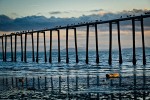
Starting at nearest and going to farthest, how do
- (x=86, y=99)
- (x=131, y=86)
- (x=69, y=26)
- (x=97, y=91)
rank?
(x=86, y=99) → (x=97, y=91) → (x=131, y=86) → (x=69, y=26)

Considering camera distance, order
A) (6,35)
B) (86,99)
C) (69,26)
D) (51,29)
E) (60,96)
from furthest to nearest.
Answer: (6,35) < (51,29) < (69,26) < (60,96) < (86,99)

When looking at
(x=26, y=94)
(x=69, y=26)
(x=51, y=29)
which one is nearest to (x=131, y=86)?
(x=26, y=94)

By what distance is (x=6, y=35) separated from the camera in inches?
4136

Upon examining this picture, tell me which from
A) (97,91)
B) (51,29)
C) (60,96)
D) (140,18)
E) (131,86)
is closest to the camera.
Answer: (60,96)

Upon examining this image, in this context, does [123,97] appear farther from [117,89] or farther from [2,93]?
[2,93]

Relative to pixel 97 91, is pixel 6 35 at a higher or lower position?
higher

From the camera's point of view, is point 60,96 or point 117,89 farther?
point 117,89

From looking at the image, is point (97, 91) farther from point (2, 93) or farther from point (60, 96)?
point (2, 93)

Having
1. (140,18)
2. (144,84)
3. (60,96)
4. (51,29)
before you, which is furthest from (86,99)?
(51,29)

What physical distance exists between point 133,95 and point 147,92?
181cm

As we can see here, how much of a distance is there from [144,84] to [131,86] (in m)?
1.83

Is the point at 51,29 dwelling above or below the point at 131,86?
above

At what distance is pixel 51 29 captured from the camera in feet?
279

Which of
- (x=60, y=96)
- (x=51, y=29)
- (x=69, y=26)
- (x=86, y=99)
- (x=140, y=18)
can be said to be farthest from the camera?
(x=51, y=29)
